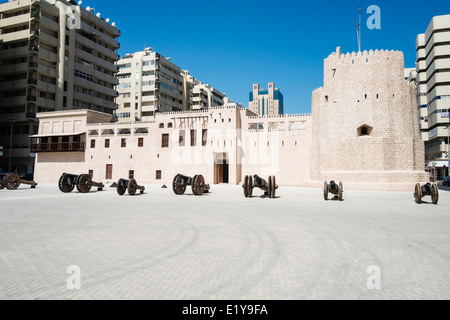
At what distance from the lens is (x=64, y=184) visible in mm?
19109

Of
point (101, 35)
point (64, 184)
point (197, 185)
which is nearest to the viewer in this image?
point (197, 185)

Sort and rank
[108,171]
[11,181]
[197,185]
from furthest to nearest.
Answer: [108,171], [11,181], [197,185]

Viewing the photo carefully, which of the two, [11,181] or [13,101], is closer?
[11,181]

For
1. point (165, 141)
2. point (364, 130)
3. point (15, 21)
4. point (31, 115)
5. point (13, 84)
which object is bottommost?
point (165, 141)

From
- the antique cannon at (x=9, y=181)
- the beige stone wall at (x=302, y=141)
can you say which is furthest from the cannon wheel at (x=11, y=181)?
the beige stone wall at (x=302, y=141)

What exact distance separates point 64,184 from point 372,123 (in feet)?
78.2

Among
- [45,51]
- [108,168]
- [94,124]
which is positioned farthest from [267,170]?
[45,51]

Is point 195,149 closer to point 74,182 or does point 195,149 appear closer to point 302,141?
point 302,141

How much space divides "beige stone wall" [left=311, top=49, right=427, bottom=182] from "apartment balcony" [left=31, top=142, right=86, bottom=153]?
27.1 metres

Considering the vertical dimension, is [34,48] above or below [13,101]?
above

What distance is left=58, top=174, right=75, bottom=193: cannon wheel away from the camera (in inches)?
746

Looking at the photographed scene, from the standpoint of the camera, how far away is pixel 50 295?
332 centimetres

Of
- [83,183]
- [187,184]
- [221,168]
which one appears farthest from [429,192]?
[221,168]

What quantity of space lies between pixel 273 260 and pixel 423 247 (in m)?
2.97
